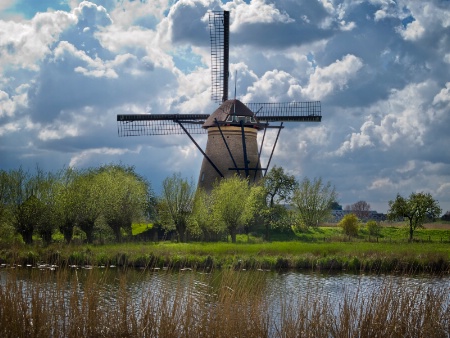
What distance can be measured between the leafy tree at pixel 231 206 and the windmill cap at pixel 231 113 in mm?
4486

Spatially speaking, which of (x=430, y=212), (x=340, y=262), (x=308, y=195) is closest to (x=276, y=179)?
(x=308, y=195)

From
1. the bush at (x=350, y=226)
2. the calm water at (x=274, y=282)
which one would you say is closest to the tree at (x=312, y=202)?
the bush at (x=350, y=226)

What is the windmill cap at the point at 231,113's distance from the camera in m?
42.7

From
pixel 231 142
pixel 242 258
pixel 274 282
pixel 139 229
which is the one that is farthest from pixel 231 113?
pixel 274 282

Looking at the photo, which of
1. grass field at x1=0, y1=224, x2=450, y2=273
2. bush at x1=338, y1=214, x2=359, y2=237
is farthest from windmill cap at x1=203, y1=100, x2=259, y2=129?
grass field at x1=0, y1=224, x2=450, y2=273

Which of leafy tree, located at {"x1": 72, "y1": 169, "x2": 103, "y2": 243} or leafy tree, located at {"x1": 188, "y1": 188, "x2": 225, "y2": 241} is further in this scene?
leafy tree, located at {"x1": 188, "y1": 188, "x2": 225, "y2": 241}

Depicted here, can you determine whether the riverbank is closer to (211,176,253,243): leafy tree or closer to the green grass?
(211,176,253,243): leafy tree

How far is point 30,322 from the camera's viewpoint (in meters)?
10.8

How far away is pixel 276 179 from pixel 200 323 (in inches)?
1363

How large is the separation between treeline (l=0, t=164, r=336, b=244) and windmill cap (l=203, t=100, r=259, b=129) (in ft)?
13.9

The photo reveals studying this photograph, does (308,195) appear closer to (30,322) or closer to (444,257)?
(444,257)

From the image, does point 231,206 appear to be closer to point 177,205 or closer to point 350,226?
point 177,205

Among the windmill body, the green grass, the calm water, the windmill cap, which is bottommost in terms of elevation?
the calm water

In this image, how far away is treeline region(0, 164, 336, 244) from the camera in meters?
38.5
